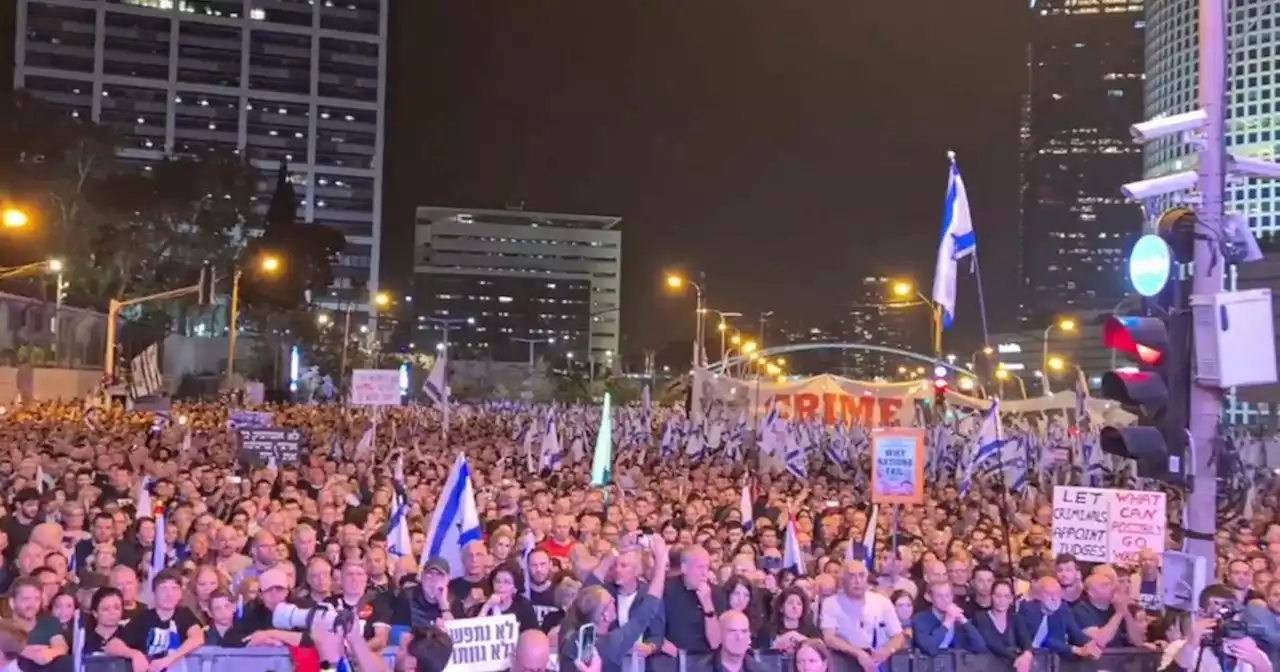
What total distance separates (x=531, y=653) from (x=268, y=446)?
13477mm

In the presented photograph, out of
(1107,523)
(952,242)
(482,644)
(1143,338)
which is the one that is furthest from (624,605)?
(952,242)

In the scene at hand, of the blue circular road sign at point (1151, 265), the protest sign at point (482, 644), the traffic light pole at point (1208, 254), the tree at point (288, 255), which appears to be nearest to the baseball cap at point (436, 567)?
the protest sign at point (482, 644)

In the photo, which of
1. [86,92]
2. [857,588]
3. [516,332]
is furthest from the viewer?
[516,332]

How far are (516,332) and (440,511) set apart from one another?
166 m

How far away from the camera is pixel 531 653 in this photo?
233 inches

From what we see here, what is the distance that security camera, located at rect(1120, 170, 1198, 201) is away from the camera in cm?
754

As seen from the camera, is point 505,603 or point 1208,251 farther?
point 505,603

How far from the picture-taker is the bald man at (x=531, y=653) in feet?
19.4

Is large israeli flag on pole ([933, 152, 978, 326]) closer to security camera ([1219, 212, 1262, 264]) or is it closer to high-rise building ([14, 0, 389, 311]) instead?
security camera ([1219, 212, 1262, 264])

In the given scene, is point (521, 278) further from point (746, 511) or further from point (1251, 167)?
point (1251, 167)

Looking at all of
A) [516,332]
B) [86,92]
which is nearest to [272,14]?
[86,92]

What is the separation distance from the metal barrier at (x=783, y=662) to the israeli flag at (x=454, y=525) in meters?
2.68

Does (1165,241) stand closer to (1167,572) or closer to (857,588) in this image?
(1167,572)

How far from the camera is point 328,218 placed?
122 m
